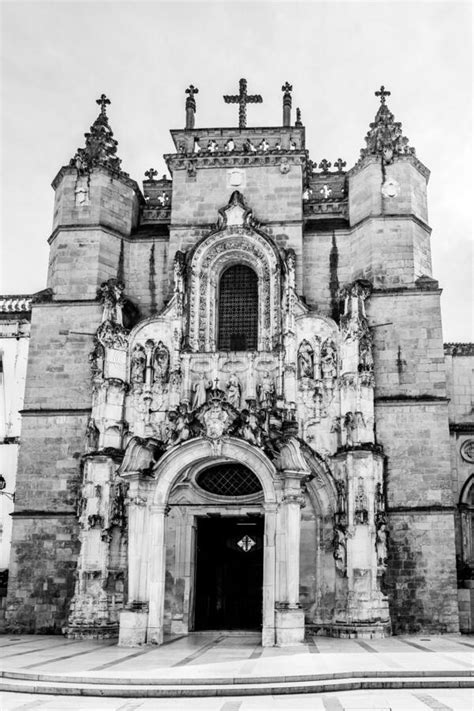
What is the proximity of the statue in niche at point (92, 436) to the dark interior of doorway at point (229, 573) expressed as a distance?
3672mm

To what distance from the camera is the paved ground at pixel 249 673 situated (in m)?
12.5

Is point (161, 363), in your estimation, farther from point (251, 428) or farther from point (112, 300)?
point (251, 428)

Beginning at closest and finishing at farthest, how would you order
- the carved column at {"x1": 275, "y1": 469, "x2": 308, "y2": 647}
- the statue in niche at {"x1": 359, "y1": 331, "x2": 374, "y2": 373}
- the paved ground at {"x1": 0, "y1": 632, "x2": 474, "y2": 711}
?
1. the paved ground at {"x1": 0, "y1": 632, "x2": 474, "y2": 711}
2. the carved column at {"x1": 275, "y1": 469, "x2": 308, "y2": 647}
3. the statue in niche at {"x1": 359, "y1": 331, "x2": 374, "y2": 373}

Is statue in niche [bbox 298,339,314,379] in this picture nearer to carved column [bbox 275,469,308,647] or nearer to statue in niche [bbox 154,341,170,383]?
statue in niche [bbox 154,341,170,383]

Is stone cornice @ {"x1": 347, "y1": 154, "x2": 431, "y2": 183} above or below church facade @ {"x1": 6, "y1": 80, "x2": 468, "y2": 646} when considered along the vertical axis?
above

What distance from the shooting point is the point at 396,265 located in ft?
81.4

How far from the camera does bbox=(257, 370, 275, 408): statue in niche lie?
77.3ft

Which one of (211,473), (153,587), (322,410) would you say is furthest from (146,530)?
(322,410)

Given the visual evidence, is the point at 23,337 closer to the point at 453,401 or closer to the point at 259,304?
the point at 259,304

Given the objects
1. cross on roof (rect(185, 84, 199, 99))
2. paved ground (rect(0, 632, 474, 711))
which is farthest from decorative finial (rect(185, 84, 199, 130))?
paved ground (rect(0, 632, 474, 711))

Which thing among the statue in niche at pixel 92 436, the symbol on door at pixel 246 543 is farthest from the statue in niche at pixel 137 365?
the symbol on door at pixel 246 543

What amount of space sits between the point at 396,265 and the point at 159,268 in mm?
7433

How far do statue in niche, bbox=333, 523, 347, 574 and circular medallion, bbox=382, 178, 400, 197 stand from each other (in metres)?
10.2

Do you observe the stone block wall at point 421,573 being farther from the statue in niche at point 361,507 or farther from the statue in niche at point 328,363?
the statue in niche at point 328,363
